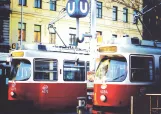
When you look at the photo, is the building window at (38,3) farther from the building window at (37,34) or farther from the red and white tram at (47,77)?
the red and white tram at (47,77)

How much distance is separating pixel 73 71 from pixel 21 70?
244 cm

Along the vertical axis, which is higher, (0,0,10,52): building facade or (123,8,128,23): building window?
(123,8,128,23): building window

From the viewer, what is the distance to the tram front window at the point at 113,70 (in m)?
13.2

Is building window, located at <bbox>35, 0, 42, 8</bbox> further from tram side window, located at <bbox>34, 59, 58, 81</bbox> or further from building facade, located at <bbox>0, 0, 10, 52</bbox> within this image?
tram side window, located at <bbox>34, 59, 58, 81</bbox>

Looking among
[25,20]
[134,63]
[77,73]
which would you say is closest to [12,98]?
[77,73]

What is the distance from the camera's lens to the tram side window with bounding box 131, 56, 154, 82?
1328cm

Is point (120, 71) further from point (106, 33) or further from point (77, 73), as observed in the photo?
point (106, 33)

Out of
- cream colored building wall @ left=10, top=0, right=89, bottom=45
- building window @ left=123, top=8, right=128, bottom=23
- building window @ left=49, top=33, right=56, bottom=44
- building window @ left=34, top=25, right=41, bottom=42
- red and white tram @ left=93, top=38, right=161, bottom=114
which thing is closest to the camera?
red and white tram @ left=93, top=38, right=161, bottom=114

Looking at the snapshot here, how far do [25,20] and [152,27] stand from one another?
11323 mm

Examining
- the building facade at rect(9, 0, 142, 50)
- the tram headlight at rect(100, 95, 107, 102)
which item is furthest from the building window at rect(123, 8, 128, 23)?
the tram headlight at rect(100, 95, 107, 102)

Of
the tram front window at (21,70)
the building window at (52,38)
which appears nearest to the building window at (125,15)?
the building window at (52,38)

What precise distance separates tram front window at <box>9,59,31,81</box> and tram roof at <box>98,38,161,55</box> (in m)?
3.56

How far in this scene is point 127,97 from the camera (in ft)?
43.2

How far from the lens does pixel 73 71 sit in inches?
673
